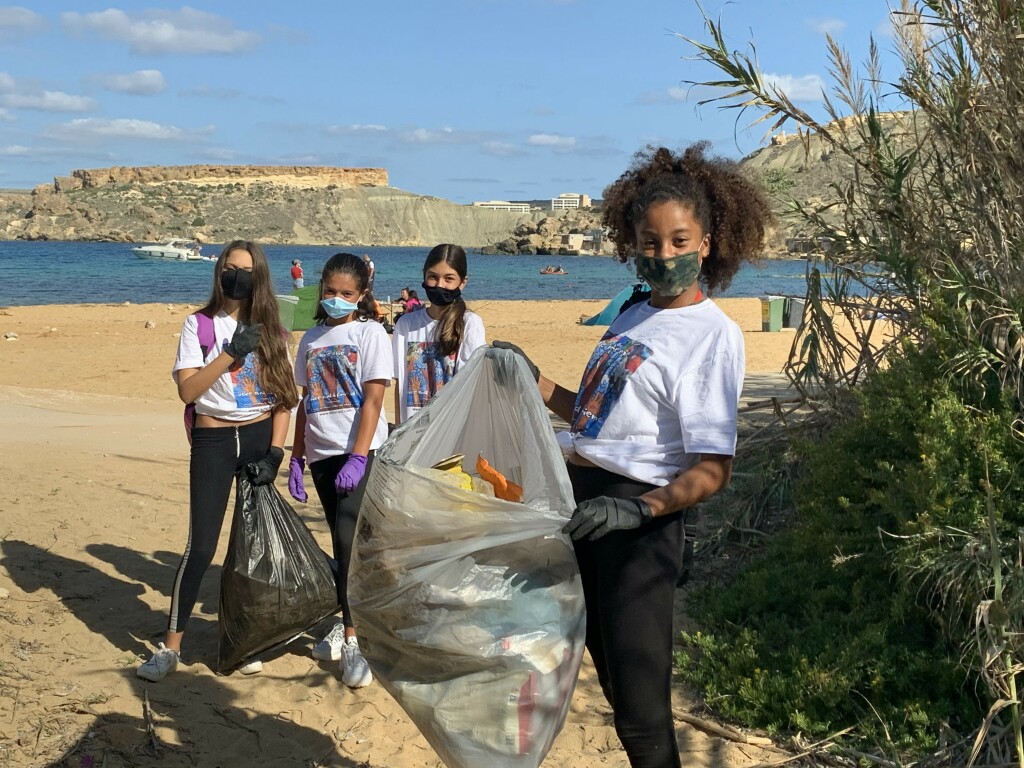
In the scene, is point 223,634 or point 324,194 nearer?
point 223,634

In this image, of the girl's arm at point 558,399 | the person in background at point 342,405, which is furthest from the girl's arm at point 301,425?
the girl's arm at point 558,399

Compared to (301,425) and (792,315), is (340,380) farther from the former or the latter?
(792,315)

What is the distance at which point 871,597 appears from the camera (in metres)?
3.66

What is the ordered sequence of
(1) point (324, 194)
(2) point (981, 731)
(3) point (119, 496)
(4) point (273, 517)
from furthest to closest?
(1) point (324, 194), (3) point (119, 496), (4) point (273, 517), (2) point (981, 731)

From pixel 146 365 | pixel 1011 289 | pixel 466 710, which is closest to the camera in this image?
pixel 466 710

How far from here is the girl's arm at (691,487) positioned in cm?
211

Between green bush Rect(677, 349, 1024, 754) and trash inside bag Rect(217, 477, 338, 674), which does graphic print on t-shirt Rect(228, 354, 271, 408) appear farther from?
green bush Rect(677, 349, 1024, 754)

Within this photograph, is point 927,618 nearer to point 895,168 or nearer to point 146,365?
point 895,168

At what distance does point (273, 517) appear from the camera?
377 centimetres

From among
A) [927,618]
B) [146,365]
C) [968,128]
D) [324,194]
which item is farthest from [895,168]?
[324,194]

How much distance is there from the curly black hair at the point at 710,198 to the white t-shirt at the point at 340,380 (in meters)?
1.51

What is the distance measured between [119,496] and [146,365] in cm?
712

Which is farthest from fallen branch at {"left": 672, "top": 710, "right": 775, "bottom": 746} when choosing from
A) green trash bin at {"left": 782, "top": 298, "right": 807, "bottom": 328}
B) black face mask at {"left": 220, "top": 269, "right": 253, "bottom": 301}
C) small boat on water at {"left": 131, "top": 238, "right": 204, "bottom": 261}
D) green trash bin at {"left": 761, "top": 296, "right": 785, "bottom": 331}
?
small boat on water at {"left": 131, "top": 238, "right": 204, "bottom": 261}

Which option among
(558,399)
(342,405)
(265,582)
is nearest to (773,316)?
(342,405)
